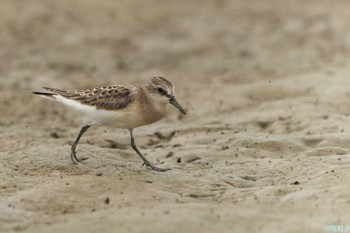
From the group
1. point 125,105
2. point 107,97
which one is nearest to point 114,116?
point 125,105

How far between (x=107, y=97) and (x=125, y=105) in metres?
0.26

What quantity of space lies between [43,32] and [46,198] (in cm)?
1013

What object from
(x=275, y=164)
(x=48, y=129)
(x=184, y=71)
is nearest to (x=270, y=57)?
(x=184, y=71)

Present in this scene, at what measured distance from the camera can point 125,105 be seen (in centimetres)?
923

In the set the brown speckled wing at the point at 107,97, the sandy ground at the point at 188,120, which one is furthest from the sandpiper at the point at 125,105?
the sandy ground at the point at 188,120

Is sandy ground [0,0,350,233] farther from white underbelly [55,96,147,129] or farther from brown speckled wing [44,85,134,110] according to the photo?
brown speckled wing [44,85,134,110]

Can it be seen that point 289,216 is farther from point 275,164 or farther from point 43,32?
point 43,32

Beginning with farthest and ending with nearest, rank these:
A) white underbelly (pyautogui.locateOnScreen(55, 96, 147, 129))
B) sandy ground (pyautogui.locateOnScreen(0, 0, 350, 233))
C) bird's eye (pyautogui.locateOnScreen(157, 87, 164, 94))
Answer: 1. bird's eye (pyautogui.locateOnScreen(157, 87, 164, 94))
2. white underbelly (pyautogui.locateOnScreen(55, 96, 147, 129))
3. sandy ground (pyautogui.locateOnScreen(0, 0, 350, 233))

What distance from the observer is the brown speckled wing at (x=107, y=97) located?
926 centimetres

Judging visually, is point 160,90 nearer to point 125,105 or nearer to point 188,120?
point 125,105

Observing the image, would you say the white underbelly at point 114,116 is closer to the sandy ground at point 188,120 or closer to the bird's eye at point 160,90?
the bird's eye at point 160,90

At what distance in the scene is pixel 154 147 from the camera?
10.9 m

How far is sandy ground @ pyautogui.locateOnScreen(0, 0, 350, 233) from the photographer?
7691 mm

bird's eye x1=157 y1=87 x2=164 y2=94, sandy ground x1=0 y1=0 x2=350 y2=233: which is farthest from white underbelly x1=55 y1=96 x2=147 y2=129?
sandy ground x1=0 y1=0 x2=350 y2=233
